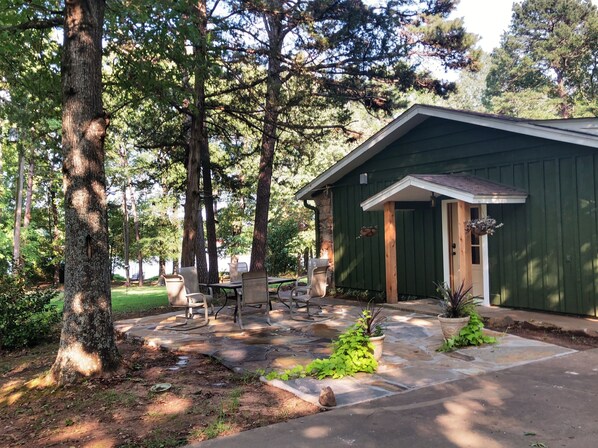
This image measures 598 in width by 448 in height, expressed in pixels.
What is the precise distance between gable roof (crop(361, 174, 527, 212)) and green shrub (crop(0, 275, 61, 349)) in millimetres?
6292

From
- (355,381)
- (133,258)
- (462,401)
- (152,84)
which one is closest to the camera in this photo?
(462,401)

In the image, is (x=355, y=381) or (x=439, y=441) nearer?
(x=439, y=441)

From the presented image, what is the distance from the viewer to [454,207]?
9500 mm

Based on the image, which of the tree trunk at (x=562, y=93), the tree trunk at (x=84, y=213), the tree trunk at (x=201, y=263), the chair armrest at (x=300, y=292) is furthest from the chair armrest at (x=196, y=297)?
the tree trunk at (x=562, y=93)

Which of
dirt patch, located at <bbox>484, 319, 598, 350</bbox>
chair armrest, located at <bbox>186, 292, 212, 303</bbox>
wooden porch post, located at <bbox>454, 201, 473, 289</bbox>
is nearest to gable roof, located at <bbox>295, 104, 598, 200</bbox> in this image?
wooden porch post, located at <bbox>454, 201, 473, 289</bbox>

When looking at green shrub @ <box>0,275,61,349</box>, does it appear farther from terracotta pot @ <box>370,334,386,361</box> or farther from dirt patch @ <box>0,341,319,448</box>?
terracotta pot @ <box>370,334,386,361</box>

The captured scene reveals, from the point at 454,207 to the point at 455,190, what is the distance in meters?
1.99

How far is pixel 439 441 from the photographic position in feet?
10.2

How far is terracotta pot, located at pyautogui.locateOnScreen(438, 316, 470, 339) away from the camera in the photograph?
5691 millimetres

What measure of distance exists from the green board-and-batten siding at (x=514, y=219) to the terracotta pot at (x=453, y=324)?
2836 mm

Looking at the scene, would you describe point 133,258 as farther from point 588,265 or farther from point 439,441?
point 439,441

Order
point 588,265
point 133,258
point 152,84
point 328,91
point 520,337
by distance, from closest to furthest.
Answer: point 520,337, point 588,265, point 152,84, point 328,91, point 133,258

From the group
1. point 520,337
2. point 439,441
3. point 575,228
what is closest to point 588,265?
point 575,228

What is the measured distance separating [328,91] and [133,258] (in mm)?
19998
